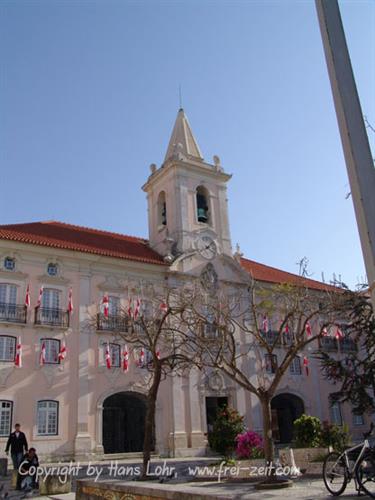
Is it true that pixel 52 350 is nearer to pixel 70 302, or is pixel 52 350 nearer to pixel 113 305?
pixel 70 302

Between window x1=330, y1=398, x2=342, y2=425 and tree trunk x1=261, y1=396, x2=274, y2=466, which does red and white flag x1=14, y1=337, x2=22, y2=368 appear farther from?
window x1=330, y1=398, x2=342, y2=425

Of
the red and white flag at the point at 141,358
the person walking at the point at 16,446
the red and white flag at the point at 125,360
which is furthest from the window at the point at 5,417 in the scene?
the person walking at the point at 16,446

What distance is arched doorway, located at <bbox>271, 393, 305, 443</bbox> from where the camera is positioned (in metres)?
29.4

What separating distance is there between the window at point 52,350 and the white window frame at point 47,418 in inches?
67.0

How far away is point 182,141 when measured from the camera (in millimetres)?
32281

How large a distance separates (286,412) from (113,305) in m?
13.2

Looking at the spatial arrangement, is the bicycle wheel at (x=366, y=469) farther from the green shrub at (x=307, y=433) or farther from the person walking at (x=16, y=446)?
the person walking at (x=16, y=446)

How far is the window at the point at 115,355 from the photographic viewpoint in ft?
77.8

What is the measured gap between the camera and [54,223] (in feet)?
93.5

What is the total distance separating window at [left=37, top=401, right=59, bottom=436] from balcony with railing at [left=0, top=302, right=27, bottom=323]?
3.75m

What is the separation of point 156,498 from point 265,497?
1.97 m

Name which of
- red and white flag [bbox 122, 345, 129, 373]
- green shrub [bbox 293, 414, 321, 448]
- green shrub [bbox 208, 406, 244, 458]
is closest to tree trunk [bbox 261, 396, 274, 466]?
green shrub [bbox 293, 414, 321, 448]

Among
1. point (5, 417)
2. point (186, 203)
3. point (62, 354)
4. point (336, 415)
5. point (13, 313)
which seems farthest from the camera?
point (336, 415)


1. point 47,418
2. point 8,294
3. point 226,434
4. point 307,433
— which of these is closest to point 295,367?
point 226,434
